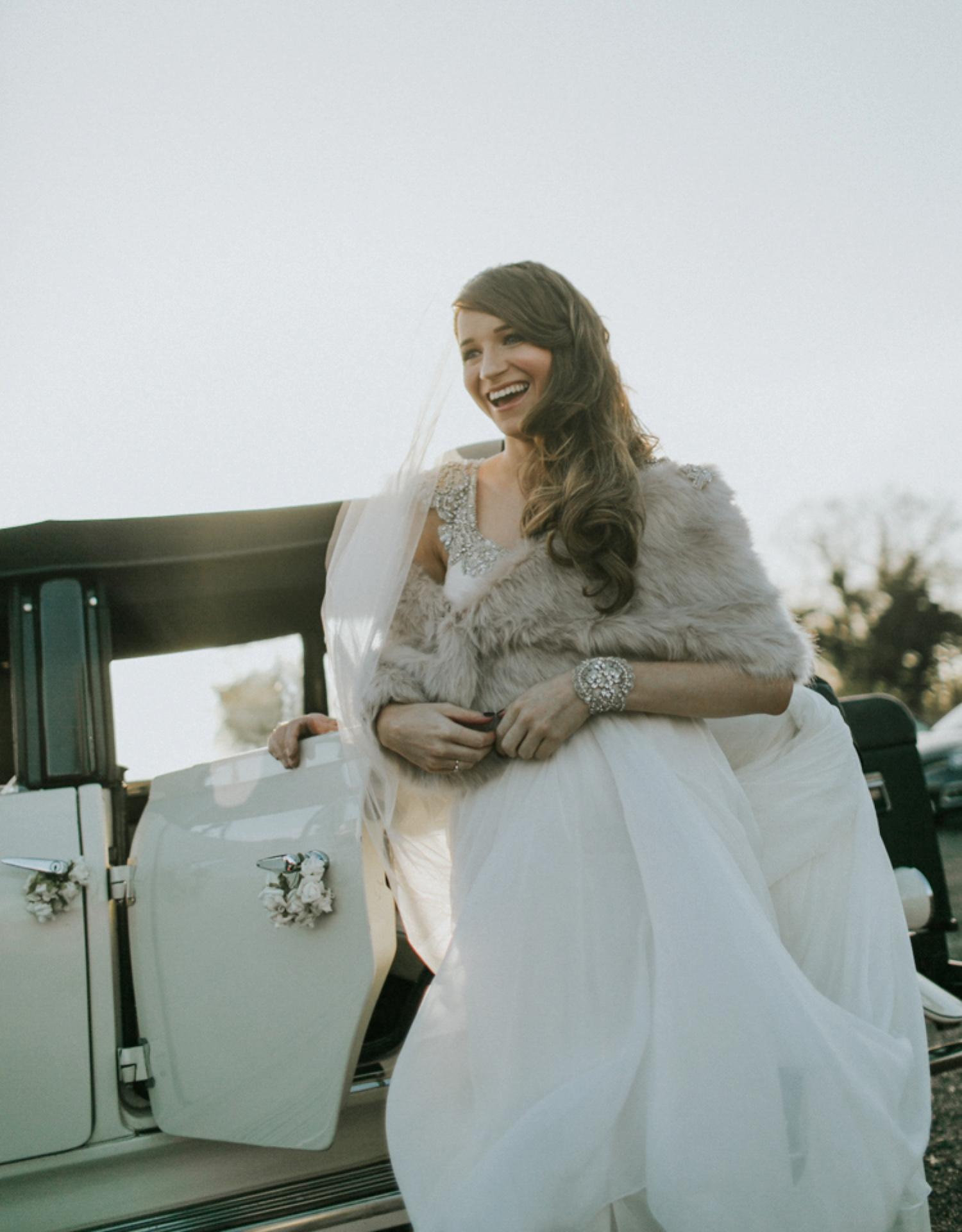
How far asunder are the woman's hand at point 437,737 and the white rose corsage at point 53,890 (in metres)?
0.86

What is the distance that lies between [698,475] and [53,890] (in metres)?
1.68

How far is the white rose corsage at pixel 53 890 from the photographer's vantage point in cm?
210

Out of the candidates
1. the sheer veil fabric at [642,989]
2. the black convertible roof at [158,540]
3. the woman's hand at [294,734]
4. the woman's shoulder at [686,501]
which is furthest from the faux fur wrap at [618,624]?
the black convertible roof at [158,540]

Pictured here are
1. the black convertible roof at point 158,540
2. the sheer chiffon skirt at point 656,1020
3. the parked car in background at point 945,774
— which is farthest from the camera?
the parked car in background at point 945,774

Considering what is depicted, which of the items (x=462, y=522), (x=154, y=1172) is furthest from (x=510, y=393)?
(x=154, y=1172)

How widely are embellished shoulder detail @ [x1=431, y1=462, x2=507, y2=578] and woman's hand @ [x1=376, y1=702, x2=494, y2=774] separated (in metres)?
0.31

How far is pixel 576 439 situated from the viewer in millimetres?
1957

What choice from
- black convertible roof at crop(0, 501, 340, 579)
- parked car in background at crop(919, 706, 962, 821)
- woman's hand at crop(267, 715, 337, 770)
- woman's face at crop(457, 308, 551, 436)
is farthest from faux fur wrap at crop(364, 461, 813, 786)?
parked car in background at crop(919, 706, 962, 821)

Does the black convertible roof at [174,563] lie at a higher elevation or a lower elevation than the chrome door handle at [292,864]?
higher

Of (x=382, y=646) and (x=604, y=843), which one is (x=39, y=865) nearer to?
(x=382, y=646)

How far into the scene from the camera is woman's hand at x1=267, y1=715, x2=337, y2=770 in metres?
2.23

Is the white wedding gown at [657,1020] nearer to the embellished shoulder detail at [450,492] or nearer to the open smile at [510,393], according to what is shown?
the embellished shoulder detail at [450,492]

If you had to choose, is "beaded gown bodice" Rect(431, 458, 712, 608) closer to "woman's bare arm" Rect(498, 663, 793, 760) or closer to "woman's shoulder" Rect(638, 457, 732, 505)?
"woman's shoulder" Rect(638, 457, 732, 505)

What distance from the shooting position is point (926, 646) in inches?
1124
